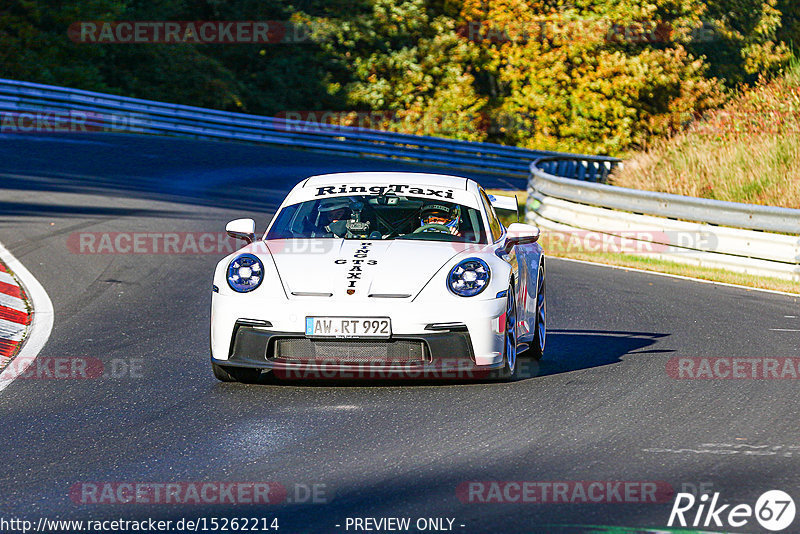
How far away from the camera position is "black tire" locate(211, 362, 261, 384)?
309 inches

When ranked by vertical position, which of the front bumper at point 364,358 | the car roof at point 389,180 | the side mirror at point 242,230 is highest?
the car roof at point 389,180

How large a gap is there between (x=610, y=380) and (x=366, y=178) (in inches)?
92.8

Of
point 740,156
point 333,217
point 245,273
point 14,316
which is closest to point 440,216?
point 333,217

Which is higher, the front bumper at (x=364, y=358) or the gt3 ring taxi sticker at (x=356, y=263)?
the gt3 ring taxi sticker at (x=356, y=263)

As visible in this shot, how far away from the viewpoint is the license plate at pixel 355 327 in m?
7.35

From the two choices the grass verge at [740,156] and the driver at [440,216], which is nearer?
the driver at [440,216]

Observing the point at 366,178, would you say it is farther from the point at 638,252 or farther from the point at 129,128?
the point at 129,128

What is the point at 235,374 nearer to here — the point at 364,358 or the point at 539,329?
the point at 364,358

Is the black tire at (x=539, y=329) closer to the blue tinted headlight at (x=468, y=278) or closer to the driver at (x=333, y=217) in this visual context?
the blue tinted headlight at (x=468, y=278)

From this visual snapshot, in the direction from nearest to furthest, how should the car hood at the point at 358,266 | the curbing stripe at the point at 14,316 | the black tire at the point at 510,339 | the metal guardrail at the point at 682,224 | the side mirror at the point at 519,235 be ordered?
1. the car hood at the point at 358,266
2. the black tire at the point at 510,339
3. the side mirror at the point at 519,235
4. the curbing stripe at the point at 14,316
5. the metal guardrail at the point at 682,224

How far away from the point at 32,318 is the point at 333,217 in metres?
3.30

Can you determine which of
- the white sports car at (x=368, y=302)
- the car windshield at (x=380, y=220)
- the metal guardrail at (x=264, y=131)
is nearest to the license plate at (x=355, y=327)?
the white sports car at (x=368, y=302)

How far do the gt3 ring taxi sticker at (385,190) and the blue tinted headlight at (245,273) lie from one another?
46.4 inches

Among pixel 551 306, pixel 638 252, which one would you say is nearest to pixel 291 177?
pixel 638 252
